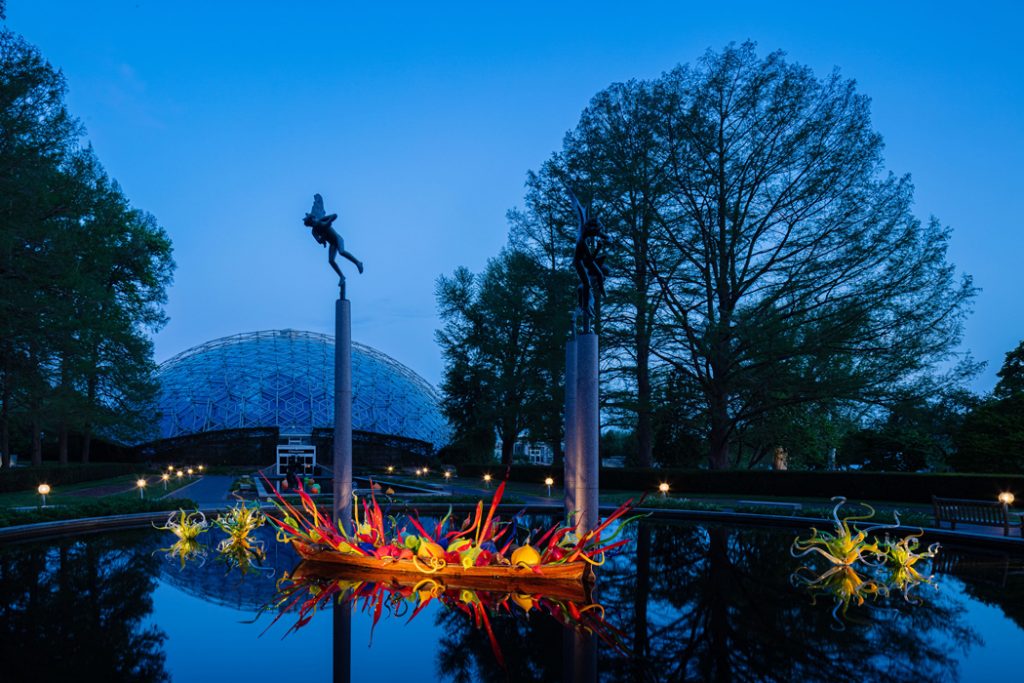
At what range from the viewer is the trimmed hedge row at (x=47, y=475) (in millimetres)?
25188

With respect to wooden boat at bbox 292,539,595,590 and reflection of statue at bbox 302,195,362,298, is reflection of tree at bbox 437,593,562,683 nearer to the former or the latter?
wooden boat at bbox 292,539,595,590

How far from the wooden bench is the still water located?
505 centimetres

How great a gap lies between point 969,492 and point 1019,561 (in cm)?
1144

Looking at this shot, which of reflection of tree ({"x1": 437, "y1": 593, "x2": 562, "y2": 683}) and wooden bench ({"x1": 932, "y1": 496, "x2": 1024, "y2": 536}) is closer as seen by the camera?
reflection of tree ({"x1": 437, "y1": 593, "x2": 562, "y2": 683})

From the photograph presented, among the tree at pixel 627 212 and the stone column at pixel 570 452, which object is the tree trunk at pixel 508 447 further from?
the stone column at pixel 570 452

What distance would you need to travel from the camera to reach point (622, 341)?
27094 millimetres

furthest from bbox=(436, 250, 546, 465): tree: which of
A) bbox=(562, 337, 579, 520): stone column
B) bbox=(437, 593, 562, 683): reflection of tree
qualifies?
bbox=(437, 593, 562, 683): reflection of tree

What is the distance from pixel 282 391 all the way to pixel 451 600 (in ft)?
176

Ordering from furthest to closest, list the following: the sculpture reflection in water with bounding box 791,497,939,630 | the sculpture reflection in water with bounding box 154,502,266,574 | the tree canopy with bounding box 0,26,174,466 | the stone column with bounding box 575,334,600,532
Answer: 1. the tree canopy with bounding box 0,26,174,466
2. the sculpture reflection in water with bounding box 154,502,266,574
3. the stone column with bounding box 575,334,600,532
4. the sculpture reflection in water with bounding box 791,497,939,630

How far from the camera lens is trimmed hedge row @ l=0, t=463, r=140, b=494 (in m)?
25.2

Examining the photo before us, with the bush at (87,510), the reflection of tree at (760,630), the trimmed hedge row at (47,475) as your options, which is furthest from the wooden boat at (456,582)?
the trimmed hedge row at (47,475)

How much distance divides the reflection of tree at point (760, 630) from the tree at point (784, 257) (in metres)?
14.9

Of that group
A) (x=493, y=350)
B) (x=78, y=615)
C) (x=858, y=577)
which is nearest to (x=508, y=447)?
(x=493, y=350)

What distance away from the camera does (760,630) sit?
692 cm
